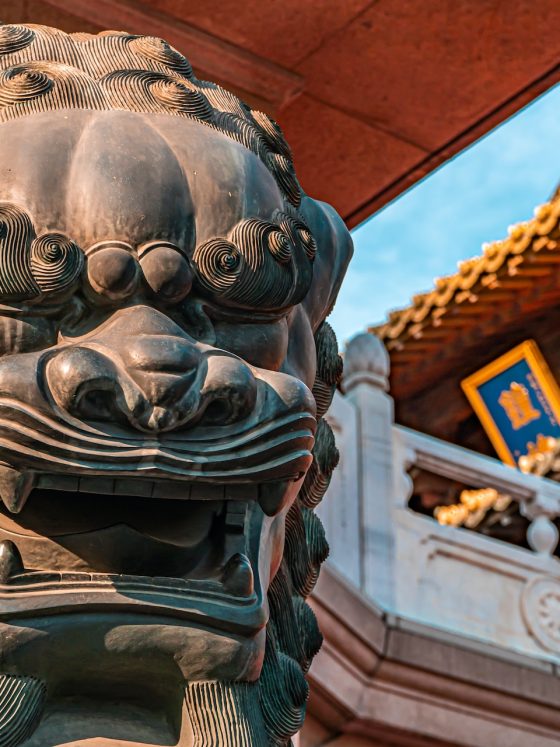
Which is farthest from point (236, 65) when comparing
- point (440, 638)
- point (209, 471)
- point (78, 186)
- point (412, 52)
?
point (440, 638)

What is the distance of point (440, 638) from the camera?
4.42 meters

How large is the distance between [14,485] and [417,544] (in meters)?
3.44

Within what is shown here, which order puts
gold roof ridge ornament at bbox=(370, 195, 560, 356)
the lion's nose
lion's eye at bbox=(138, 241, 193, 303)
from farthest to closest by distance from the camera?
gold roof ridge ornament at bbox=(370, 195, 560, 356) → lion's eye at bbox=(138, 241, 193, 303) → the lion's nose

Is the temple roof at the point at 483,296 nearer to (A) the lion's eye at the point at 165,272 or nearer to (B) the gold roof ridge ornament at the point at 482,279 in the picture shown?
(B) the gold roof ridge ornament at the point at 482,279

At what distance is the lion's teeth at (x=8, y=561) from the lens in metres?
1.27

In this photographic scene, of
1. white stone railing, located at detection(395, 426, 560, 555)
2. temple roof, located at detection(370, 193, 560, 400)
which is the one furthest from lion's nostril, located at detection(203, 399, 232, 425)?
temple roof, located at detection(370, 193, 560, 400)

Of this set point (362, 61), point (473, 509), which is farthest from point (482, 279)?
point (362, 61)

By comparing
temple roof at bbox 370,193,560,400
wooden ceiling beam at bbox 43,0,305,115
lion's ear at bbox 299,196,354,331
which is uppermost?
temple roof at bbox 370,193,560,400

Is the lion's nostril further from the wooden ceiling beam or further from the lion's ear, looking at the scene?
the wooden ceiling beam

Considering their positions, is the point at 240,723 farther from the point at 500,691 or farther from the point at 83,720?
the point at 500,691

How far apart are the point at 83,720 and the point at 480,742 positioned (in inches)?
139

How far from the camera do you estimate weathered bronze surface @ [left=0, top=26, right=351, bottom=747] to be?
4.08ft

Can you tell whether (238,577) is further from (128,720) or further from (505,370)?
(505,370)

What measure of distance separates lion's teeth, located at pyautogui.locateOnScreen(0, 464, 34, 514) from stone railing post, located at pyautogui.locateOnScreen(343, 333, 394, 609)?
3.19 m
